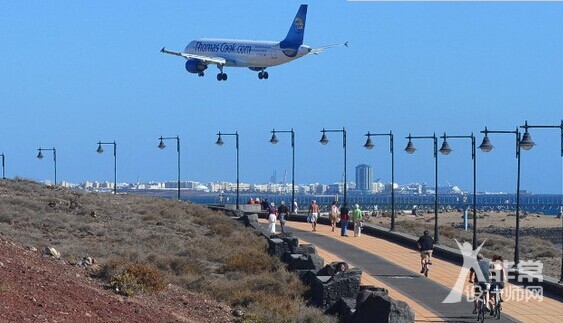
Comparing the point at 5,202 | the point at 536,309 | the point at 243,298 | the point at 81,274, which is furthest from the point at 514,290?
the point at 5,202

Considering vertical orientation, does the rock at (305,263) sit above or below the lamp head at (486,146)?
below

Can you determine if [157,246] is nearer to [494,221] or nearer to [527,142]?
[527,142]

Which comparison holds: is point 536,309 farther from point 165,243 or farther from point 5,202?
point 5,202

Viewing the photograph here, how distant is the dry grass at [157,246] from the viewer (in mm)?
18656

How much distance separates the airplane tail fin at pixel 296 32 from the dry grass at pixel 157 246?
36714 mm

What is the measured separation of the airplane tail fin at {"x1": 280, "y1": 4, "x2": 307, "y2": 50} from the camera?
79469 millimetres

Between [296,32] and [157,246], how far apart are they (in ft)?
183

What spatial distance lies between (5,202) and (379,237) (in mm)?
13744

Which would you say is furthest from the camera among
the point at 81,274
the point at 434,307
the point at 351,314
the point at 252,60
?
the point at 252,60

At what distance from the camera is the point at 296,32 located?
82.5 m

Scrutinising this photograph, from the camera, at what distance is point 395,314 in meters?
14.7

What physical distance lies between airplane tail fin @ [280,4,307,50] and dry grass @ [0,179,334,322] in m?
36.7

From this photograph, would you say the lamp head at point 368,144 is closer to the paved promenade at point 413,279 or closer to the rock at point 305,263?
the paved promenade at point 413,279

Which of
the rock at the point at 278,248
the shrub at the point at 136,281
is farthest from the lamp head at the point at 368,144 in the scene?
the shrub at the point at 136,281
